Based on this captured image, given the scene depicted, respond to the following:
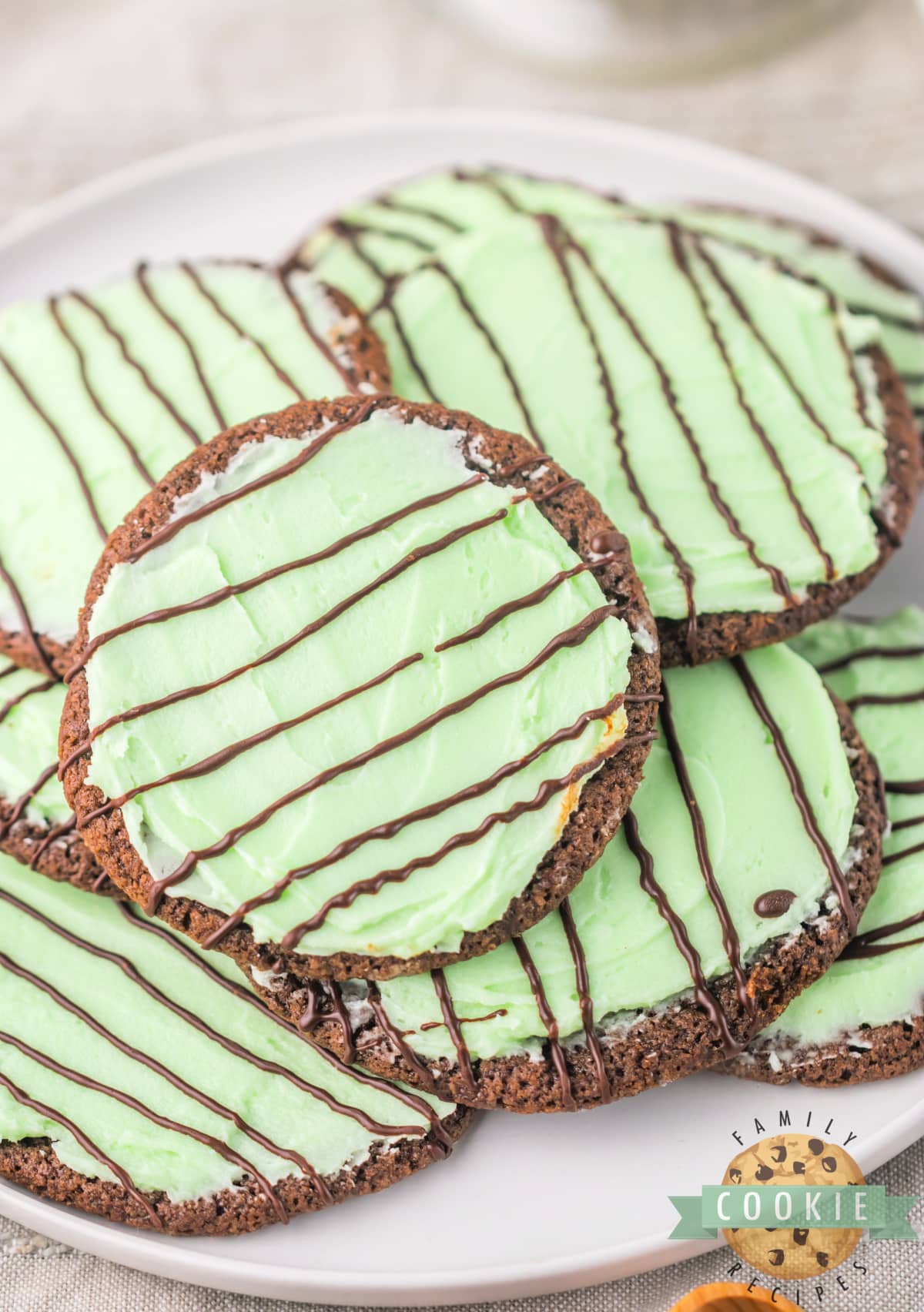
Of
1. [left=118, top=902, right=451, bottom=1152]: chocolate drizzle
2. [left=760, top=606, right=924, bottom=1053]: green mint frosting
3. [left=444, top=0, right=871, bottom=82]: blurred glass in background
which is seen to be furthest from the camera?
[left=444, top=0, right=871, bottom=82]: blurred glass in background

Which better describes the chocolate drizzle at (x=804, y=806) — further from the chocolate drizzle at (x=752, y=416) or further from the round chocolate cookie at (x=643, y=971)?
the chocolate drizzle at (x=752, y=416)

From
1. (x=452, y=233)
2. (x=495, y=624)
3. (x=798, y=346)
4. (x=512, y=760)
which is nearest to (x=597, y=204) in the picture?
(x=452, y=233)

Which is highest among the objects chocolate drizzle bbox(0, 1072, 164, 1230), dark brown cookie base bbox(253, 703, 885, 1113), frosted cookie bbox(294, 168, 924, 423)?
frosted cookie bbox(294, 168, 924, 423)

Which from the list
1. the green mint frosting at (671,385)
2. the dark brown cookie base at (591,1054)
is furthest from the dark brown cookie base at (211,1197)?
the green mint frosting at (671,385)

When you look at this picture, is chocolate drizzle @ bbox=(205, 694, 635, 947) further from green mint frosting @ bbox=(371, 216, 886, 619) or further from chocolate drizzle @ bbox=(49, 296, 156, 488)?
chocolate drizzle @ bbox=(49, 296, 156, 488)

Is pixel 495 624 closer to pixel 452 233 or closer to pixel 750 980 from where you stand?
pixel 750 980

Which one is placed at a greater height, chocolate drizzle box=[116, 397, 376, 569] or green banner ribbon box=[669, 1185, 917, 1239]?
chocolate drizzle box=[116, 397, 376, 569]

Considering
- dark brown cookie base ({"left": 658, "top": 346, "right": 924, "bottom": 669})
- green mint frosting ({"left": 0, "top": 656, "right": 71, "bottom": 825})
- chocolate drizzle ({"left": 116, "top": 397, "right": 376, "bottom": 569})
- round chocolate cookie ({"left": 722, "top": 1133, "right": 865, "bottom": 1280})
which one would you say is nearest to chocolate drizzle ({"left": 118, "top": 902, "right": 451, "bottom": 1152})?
green mint frosting ({"left": 0, "top": 656, "right": 71, "bottom": 825})
